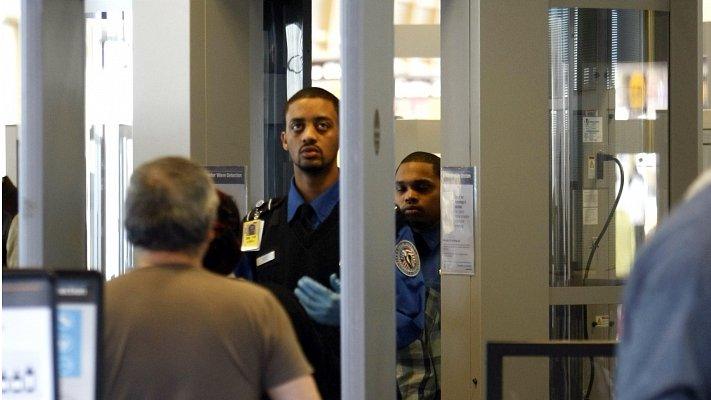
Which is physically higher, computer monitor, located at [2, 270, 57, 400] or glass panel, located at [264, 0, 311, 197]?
glass panel, located at [264, 0, 311, 197]

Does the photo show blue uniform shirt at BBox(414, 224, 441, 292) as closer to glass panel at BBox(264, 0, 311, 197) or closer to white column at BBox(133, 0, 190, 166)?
glass panel at BBox(264, 0, 311, 197)

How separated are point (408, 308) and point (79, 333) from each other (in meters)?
1.77


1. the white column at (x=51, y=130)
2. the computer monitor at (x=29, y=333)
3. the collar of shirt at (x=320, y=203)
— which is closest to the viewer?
the computer monitor at (x=29, y=333)

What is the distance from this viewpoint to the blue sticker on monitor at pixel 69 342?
2203 millimetres

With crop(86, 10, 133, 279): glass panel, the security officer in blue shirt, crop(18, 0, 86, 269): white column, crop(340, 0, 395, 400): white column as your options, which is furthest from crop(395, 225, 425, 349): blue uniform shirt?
crop(86, 10, 133, 279): glass panel

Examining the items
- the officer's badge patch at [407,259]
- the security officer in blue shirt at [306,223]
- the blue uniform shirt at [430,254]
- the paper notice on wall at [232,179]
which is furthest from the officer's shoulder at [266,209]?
the blue uniform shirt at [430,254]

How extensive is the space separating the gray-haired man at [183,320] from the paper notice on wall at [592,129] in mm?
2881

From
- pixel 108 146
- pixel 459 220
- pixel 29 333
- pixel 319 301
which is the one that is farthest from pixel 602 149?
pixel 29 333

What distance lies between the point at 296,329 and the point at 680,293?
85.2 inches

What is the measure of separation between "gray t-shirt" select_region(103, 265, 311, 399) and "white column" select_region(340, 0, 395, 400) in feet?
1.39

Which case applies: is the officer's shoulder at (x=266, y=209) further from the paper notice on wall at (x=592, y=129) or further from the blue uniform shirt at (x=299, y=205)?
the paper notice on wall at (x=592, y=129)

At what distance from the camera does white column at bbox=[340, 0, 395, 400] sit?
9.77 feet

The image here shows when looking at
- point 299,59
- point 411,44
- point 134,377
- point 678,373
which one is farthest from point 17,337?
point 411,44

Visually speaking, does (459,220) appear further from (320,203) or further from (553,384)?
(320,203)
